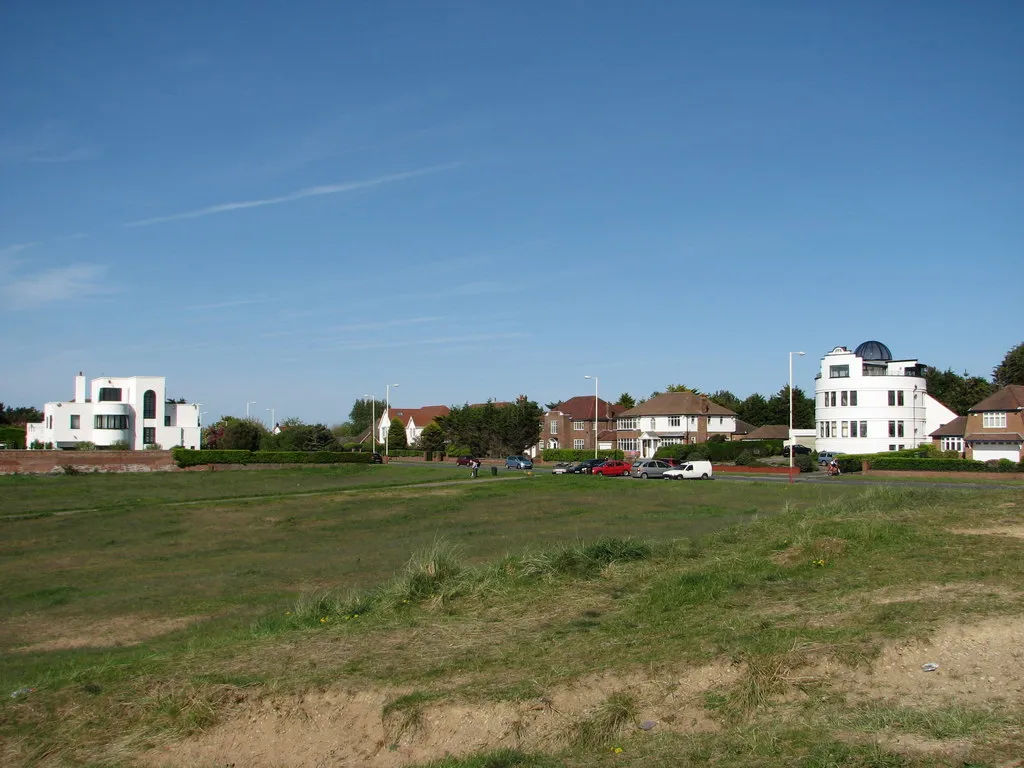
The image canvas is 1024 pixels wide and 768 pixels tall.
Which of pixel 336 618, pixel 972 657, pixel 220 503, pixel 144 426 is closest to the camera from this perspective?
pixel 972 657

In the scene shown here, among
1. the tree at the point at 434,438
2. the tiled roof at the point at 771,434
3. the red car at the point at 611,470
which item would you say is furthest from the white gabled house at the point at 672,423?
the red car at the point at 611,470

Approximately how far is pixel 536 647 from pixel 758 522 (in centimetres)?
1258

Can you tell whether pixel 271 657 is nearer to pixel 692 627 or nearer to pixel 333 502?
pixel 692 627

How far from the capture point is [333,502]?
4625 centimetres

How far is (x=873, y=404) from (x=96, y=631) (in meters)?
80.2

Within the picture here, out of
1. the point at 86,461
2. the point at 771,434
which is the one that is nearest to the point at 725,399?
the point at 771,434

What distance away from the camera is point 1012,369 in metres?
102

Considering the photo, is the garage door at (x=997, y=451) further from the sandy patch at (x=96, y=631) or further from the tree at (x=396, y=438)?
the tree at (x=396, y=438)

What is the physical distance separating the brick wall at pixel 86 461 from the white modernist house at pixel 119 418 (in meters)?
18.9

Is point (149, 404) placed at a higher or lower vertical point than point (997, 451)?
higher

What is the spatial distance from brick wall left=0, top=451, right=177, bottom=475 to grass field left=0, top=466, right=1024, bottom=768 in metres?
58.2

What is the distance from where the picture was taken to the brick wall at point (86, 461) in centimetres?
7344

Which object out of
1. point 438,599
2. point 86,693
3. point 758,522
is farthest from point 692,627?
point 758,522

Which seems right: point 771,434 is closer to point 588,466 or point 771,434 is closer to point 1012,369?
point 1012,369
